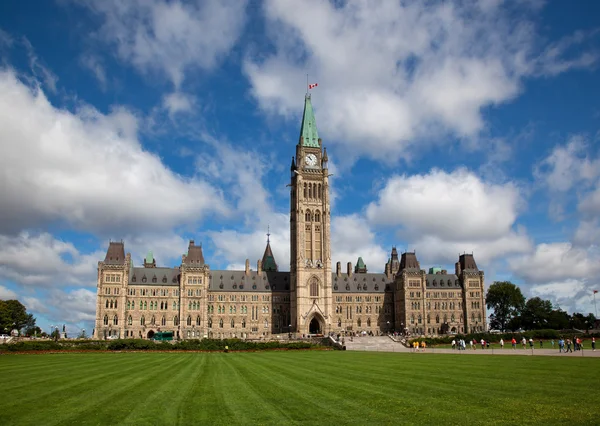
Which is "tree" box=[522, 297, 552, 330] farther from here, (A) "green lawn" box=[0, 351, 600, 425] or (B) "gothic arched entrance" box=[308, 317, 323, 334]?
(A) "green lawn" box=[0, 351, 600, 425]

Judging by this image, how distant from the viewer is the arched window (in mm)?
131125

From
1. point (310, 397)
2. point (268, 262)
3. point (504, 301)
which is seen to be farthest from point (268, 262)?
point (310, 397)

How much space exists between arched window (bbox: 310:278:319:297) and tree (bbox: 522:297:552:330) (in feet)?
177

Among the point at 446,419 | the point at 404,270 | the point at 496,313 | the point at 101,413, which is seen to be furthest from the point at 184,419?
the point at 496,313

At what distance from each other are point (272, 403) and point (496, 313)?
139m

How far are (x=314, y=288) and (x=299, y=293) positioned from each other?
15.7 ft

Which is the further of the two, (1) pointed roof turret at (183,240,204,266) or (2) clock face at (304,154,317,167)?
(2) clock face at (304,154,317,167)

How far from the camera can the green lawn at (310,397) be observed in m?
18.5

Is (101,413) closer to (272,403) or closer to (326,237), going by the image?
(272,403)

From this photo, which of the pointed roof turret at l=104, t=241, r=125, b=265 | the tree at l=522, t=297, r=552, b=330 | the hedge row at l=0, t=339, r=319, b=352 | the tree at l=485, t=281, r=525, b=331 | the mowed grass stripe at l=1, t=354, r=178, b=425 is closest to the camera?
the mowed grass stripe at l=1, t=354, r=178, b=425

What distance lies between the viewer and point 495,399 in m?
21.6

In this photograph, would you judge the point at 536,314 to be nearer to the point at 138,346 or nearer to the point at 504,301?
the point at 504,301

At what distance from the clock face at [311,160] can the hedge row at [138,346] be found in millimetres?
61920

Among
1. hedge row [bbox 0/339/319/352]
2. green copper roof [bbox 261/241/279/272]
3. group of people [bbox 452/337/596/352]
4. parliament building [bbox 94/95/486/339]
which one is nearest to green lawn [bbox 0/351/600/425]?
group of people [bbox 452/337/596/352]
